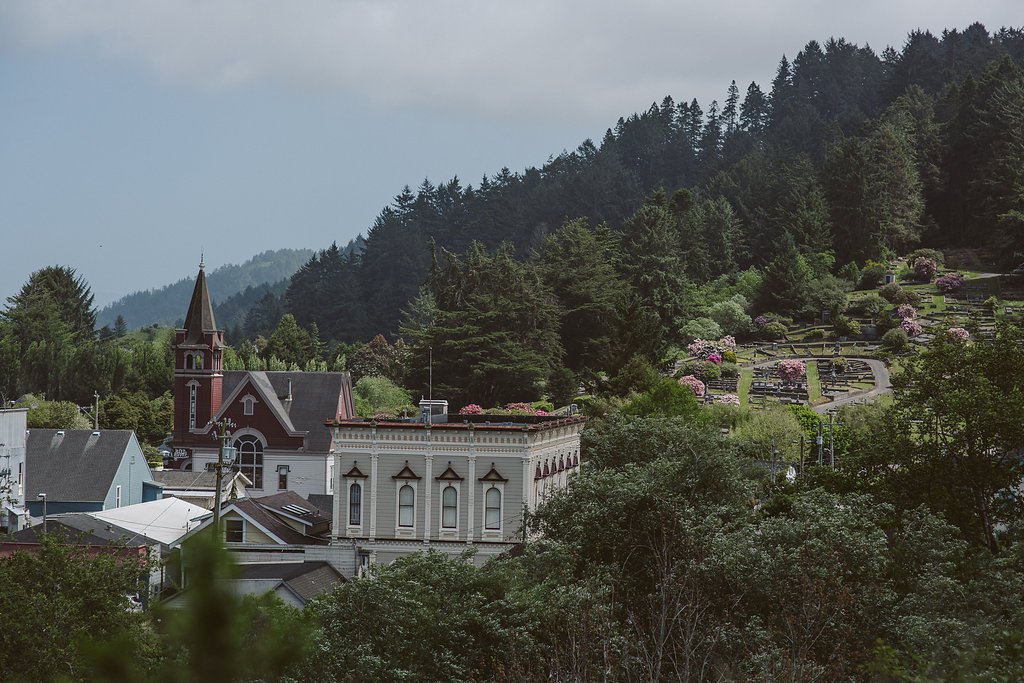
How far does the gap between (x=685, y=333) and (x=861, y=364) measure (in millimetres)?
15149

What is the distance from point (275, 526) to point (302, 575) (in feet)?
14.8

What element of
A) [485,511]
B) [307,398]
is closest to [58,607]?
[485,511]

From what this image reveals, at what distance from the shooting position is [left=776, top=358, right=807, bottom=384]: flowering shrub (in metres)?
85.8

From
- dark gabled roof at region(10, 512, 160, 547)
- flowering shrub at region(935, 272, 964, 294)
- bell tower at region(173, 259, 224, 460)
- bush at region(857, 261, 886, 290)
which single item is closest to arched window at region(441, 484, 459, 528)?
dark gabled roof at region(10, 512, 160, 547)

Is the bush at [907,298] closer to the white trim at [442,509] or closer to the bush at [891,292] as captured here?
the bush at [891,292]

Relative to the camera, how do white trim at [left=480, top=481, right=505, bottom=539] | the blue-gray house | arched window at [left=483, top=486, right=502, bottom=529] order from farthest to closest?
the blue-gray house → arched window at [left=483, top=486, right=502, bottom=529] → white trim at [left=480, top=481, right=505, bottom=539]

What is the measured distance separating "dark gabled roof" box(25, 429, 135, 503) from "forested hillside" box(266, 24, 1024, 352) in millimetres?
52152

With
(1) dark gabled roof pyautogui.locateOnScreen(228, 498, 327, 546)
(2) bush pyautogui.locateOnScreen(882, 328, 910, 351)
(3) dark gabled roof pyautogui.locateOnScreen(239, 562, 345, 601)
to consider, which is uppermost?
(2) bush pyautogui.locateOnScreen(882, 328, 910, 351)

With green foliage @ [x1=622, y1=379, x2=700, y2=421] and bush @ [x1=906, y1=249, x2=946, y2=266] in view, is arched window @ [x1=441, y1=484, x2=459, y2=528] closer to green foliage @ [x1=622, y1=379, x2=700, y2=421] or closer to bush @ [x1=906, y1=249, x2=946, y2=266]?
green foliage @ [x1=622, y1=379, x2=700, y2=421]

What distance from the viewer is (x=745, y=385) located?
86.6m

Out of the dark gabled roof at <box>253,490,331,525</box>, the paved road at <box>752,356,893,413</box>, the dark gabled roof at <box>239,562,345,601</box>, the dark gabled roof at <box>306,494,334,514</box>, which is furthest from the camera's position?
the paved road at <box>752,356,893,413</box>

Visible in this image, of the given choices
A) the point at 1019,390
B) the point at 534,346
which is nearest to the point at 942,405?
the point at 1019,390

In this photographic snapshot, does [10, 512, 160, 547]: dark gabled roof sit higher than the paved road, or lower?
lower

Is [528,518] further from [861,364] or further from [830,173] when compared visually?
[830,173]
